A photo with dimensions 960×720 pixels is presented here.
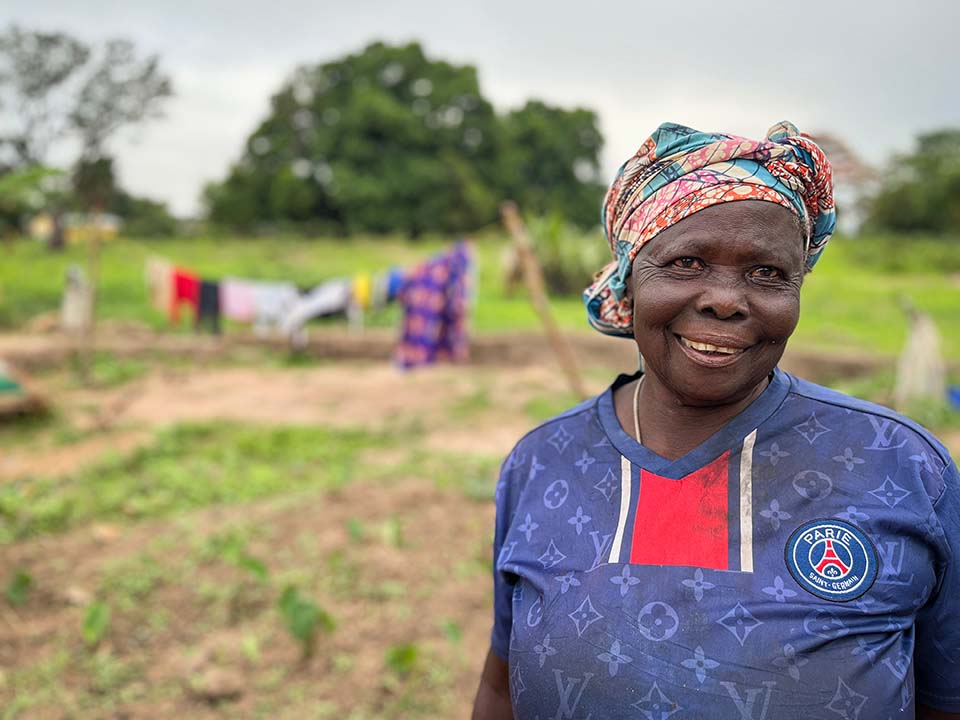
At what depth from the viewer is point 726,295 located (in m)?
1.08

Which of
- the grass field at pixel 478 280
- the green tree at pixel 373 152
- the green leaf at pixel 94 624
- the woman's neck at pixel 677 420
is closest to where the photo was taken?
the woman's neck at pixel 677 420

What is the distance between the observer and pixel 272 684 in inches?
121

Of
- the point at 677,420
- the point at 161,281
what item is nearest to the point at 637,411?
the point at 677,420

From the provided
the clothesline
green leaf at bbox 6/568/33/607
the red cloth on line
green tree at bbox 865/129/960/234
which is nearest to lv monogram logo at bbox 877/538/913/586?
green leaf at bbox 6/568/33/607

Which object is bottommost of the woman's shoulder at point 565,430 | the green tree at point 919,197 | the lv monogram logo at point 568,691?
the lv monogram logo at point 568,691

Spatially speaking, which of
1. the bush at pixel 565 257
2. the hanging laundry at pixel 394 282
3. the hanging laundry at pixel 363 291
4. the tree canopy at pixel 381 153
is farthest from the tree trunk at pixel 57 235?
the hanging laundry at pixel 394 282

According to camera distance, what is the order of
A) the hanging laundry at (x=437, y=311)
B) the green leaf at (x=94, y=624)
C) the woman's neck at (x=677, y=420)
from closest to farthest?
the woman's neck at (x=677, y=420) → the green leaf at (x=94, y=624) → the hanging laundry at (x=437, y=311)

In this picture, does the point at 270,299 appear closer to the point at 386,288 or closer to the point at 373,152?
the point at 386,288

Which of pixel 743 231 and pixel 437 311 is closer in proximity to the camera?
pixel 743 231

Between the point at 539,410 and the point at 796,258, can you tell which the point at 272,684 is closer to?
the point at 796,258

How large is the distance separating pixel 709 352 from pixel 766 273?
0.13 m

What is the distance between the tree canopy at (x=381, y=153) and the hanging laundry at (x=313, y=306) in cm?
1542

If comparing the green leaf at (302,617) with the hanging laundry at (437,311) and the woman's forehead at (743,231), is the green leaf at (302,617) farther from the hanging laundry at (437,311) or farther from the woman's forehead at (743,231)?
the hanging laundry at (437,311)

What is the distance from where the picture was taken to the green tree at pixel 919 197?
20.9 meters
